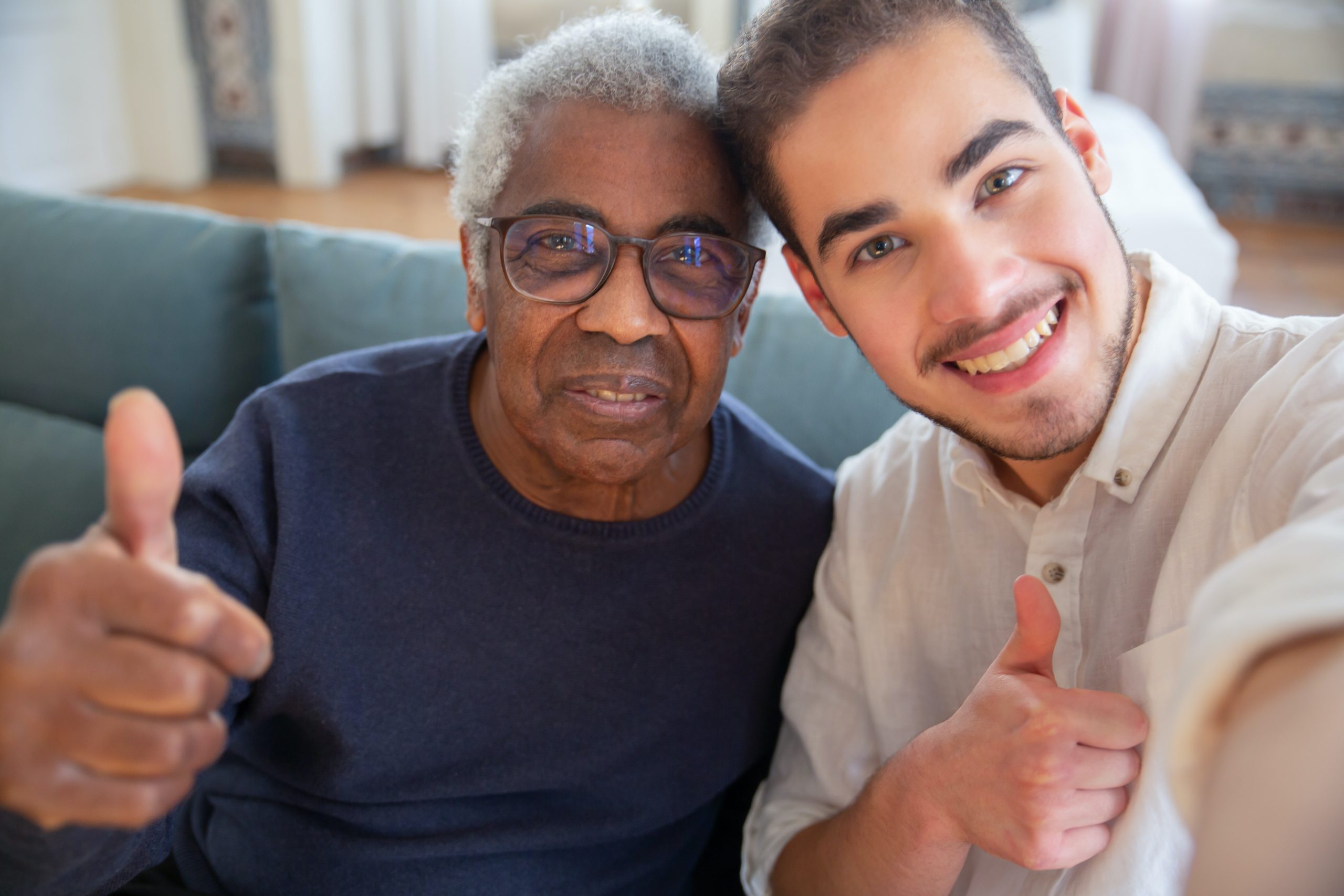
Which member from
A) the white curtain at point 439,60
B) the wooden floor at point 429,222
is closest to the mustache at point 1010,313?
the wooden floor at point 429,222

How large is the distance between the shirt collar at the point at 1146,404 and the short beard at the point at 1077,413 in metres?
0.01

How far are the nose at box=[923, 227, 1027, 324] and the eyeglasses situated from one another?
0.26 meters

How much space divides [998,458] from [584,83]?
0.63 m

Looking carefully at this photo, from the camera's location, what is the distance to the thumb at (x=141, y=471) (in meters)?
0.64

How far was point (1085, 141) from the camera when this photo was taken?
3.69 feet

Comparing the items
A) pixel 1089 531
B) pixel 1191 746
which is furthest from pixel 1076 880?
pixel 1191 746

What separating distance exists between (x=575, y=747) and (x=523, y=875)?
0.16 meters

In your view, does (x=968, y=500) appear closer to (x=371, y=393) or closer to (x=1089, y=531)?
(x=1089, y=531)

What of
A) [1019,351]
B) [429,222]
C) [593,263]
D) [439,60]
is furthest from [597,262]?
[439,60]

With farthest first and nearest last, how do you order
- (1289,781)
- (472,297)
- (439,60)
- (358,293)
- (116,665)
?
(439,60) → (358,293) → (472,297) → (116,665) → (1289,781)

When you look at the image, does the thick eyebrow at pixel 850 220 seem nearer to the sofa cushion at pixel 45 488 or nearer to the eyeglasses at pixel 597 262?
the eyeglasses at pixel 597 262

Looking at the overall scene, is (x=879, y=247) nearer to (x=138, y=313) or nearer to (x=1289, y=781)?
(x=1289, y=781)

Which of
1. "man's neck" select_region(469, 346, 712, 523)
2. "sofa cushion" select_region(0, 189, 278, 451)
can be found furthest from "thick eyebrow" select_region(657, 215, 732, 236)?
"sofa cushion" select_region(0, 189, 278, 451)

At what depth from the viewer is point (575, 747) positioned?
3.98ft
